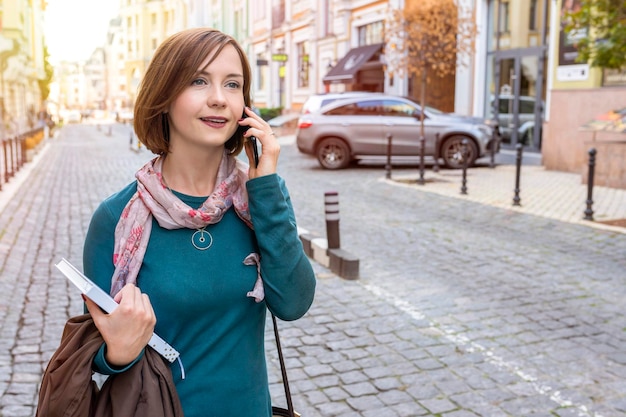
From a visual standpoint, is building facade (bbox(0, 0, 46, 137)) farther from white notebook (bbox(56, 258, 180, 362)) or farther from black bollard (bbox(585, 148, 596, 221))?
white notebook (bbox(56, 258, 180, 362))

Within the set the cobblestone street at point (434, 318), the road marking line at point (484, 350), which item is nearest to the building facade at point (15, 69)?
the cobblestone street at point (434, 318)

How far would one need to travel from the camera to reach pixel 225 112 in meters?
1.77

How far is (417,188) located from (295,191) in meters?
2.37

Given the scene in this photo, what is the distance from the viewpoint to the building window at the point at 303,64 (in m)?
36.4

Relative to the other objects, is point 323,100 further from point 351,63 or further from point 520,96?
point 351,63

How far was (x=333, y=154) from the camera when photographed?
58.2 ft

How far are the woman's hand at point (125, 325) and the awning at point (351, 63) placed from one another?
26.2 meters

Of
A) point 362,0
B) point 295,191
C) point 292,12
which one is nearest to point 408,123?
point 295,191

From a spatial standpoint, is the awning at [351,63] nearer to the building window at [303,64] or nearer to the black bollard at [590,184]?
the building window at [303,64]

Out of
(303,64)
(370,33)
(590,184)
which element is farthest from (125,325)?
(303,64)

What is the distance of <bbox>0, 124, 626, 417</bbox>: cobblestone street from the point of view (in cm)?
420

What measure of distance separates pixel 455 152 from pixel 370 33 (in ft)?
42.6

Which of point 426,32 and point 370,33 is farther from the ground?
point 370,33

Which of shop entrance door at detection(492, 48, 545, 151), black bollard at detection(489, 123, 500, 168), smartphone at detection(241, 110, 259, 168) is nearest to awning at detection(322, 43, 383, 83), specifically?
shop entrance door at detection(492, 48, 545, 151)
